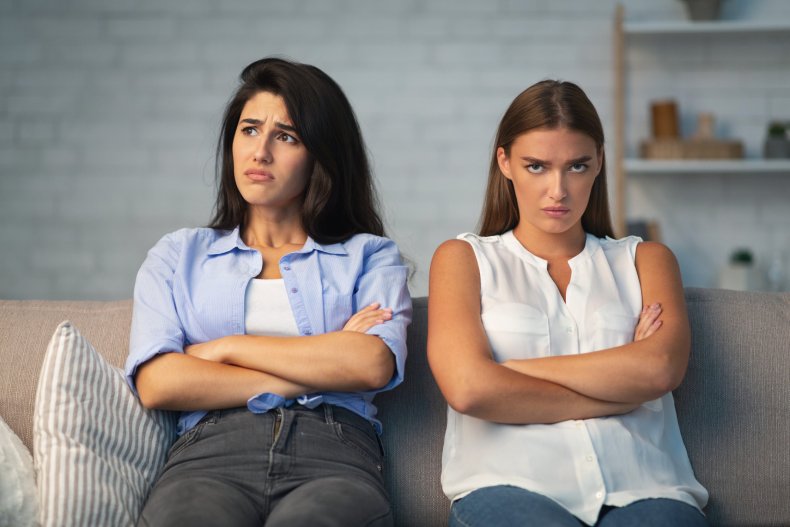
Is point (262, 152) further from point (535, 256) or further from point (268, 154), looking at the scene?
point (535, 256)

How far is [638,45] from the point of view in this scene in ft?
16.1

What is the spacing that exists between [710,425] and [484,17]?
10.6 feet

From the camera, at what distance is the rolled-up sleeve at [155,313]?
2.00 metres

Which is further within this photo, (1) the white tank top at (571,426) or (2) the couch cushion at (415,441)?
(2) the couch cushion at (415,441)

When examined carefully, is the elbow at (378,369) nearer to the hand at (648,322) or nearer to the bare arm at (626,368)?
the bare arm at (626,368)

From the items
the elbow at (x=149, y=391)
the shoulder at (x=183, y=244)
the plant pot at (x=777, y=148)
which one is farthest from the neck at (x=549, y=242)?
the plant pot at (x=777, y=148)

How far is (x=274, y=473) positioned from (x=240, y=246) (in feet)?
1.87

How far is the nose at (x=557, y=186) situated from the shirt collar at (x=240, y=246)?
485 mm

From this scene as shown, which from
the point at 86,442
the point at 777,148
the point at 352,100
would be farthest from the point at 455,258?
the point at 777,148

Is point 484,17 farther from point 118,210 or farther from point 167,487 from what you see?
point 167,487

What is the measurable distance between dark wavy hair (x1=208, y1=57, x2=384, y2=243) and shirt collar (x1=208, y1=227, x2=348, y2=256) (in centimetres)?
2

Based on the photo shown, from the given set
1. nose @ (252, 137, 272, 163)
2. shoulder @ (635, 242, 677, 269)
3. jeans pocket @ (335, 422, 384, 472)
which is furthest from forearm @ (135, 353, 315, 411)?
shoulder @ (635, 242, 677, 269)

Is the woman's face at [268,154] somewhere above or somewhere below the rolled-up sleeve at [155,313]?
above

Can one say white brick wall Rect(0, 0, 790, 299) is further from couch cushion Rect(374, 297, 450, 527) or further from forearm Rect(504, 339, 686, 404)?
forearm Rect(504, 339, 686, 404)
